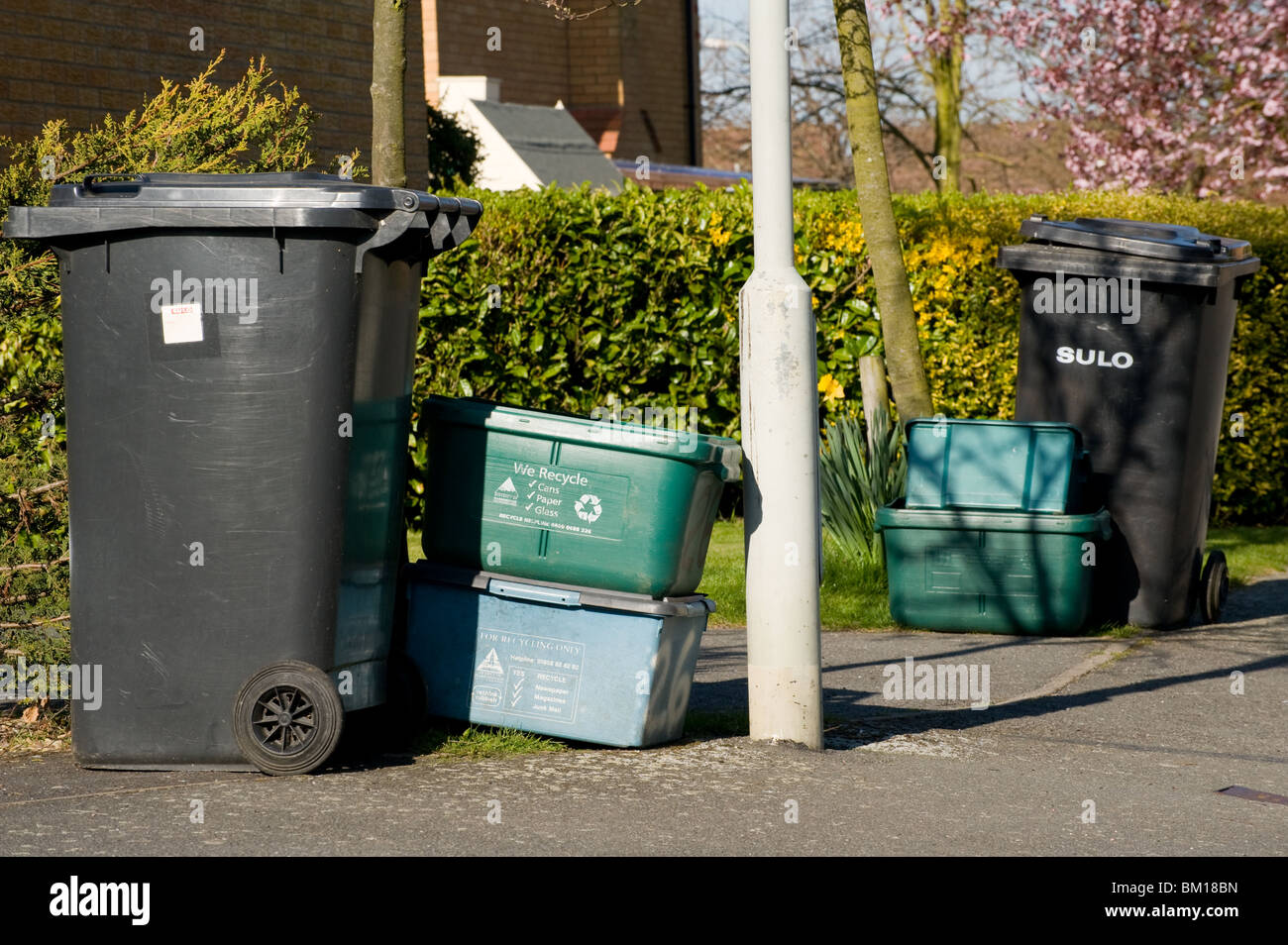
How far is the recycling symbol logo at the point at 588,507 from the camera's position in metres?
5.06

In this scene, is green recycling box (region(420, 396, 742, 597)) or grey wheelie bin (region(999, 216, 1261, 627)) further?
grey wheelie bin (region(999, 216, 1261, 627))

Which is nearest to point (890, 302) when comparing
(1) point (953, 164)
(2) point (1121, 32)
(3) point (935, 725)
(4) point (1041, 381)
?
(4) point (1041, 381)

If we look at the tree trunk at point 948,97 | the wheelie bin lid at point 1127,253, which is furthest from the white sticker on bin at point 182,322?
the tree trunk at point 948,97

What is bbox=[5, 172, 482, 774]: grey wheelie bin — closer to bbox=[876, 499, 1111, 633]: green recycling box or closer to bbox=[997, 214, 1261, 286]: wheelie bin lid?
bbox=[876, 499, 1111, 633]: green recycling box

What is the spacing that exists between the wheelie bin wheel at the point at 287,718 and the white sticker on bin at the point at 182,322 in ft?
3.34

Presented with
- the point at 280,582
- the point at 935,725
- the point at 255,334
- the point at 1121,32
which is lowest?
the point at 935,725

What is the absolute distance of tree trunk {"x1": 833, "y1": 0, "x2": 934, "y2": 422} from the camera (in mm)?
8867

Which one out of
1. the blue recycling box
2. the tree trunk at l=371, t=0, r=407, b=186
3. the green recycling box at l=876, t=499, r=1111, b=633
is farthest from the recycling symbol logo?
the green recycling box at l=876, t=499, r=1111, b=633

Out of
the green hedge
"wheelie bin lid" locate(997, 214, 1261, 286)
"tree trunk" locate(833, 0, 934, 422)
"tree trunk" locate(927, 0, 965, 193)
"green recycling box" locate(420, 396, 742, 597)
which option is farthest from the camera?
"tree trunk" locate(927, 0, 965, 193)

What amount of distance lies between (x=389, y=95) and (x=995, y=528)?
3.52m

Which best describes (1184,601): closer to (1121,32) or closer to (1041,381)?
(1041,381)

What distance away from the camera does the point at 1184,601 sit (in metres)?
8.09

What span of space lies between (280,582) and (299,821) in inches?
31.1

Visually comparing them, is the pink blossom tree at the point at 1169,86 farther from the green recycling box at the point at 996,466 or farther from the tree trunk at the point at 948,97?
the green recycling box at the point at 996,466
